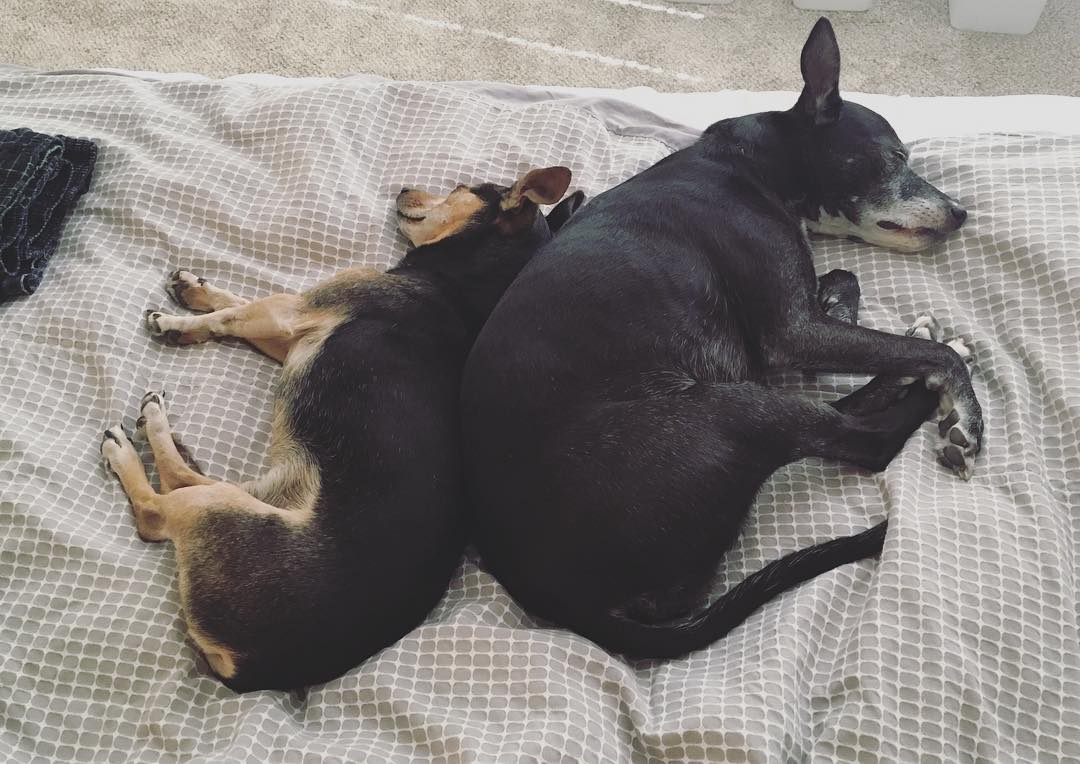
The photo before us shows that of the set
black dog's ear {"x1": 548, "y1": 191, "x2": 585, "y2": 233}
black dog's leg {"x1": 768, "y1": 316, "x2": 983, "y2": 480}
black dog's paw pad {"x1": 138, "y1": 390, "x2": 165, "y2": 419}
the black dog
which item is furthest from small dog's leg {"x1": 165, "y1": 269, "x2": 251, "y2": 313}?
black dog's leg {"x1": 768, "y1": 316, "x2": 983, "y2": 480}

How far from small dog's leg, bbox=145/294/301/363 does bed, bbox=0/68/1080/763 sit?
0.05 meters

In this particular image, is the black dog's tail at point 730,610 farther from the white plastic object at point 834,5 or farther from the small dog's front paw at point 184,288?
the white plastic object at point 834,5

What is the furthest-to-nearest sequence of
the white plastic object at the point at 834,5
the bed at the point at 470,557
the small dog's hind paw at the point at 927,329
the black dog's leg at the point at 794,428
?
the white plastic object at the point at 834,5 → the small dog's hind paw at the point at 927,329 → the black dog's leg at the point at 794,428 → the bed at the point at 470,557

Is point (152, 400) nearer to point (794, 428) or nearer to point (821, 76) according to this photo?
point (794, 428)

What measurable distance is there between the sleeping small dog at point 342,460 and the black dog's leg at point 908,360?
2.42ft

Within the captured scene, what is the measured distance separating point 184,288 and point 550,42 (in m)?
2.25

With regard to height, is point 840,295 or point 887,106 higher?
point 887,106

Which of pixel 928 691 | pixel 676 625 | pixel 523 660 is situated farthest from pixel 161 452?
pixel 928 691

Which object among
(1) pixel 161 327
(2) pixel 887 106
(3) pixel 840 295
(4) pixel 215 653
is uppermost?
(2) pixel 887 106

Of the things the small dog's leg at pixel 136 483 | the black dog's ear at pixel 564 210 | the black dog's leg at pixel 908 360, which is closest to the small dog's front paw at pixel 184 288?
the small dog's leg at pixel 136 483

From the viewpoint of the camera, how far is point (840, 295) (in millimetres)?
2393

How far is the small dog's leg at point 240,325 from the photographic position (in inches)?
92.3

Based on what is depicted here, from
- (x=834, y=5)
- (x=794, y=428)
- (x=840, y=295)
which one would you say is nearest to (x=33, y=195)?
(x=794, y=428)

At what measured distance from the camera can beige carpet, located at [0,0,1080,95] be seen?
3854mm
